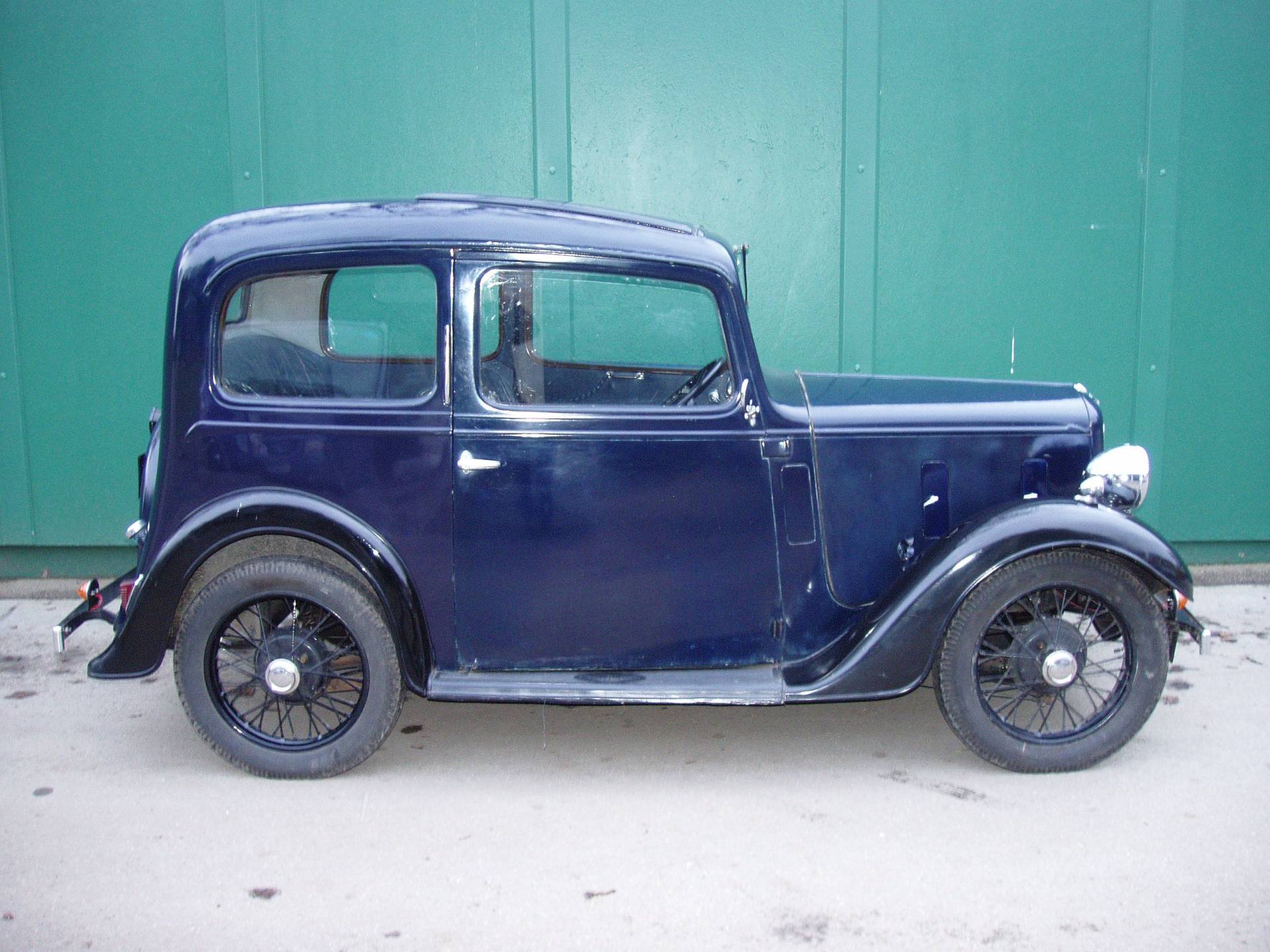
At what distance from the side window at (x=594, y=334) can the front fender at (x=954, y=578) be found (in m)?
0.89

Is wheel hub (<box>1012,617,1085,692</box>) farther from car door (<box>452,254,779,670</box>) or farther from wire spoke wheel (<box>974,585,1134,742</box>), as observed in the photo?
car door (<box>452,254,779,670</box>)

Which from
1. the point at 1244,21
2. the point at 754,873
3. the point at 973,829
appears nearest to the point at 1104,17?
the point at 1244,21

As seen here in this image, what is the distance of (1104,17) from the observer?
539 centimetres

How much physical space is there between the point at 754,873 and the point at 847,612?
0.98 m

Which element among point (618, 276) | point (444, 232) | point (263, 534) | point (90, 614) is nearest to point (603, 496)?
point (618, 276)

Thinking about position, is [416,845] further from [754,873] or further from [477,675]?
[754,873]

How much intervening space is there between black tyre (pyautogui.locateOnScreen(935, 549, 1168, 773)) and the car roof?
137 centimetres

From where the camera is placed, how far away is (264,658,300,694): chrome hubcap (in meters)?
3.45

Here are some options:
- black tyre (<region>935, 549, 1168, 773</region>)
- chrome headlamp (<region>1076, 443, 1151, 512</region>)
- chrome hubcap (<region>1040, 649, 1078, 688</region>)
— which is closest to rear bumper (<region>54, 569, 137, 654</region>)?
black tyre (<region>935, 549, 1168, 773</region>)

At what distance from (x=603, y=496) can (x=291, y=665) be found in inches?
45.7

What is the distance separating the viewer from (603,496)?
3.41 m

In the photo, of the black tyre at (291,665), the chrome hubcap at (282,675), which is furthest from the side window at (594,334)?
the chrome hubcap at (282,675)

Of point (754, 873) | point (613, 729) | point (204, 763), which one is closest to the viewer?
point (754, 873)

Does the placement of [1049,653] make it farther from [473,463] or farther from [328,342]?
[328,342]
